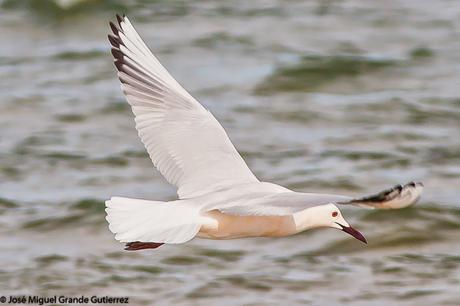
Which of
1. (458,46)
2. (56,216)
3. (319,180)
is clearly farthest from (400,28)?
(56,216)

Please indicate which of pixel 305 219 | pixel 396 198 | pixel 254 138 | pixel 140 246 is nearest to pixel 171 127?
pixel 140 246

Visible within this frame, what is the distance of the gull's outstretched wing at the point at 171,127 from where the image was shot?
6199mm

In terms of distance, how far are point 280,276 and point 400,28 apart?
5.70 m

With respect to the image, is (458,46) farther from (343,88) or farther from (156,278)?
(156,278)

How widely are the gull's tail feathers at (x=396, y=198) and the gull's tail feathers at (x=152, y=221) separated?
803mm

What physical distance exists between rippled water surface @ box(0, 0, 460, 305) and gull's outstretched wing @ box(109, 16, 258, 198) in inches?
60.2

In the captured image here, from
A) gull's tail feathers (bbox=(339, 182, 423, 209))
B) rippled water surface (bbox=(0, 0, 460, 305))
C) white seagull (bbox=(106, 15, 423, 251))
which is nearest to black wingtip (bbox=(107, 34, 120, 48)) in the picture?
white seagull (bbox=(106, 15, 423, 251))

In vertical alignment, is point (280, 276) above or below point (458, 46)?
below

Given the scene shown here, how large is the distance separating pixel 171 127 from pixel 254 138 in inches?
168

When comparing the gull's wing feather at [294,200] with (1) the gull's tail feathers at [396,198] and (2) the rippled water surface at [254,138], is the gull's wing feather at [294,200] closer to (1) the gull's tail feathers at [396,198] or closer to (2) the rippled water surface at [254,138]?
(1) the gull's tail feathers at [396,198]

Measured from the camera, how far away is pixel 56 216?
9.05m

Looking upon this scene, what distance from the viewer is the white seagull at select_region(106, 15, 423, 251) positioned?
17.8ft

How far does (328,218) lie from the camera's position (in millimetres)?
6121

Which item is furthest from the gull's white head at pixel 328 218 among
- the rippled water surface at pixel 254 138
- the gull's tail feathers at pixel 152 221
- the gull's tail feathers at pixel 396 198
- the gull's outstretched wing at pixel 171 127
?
the rippled water surface at pixel 254 138
